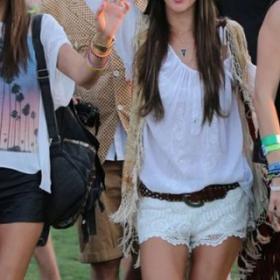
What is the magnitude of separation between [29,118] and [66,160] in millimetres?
253

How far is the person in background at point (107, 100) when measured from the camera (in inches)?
226

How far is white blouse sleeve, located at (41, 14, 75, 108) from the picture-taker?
189 inches

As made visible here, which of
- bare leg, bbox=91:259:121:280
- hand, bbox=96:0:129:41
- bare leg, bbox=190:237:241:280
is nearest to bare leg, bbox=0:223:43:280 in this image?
bare leg, bbox=190:237:241:280

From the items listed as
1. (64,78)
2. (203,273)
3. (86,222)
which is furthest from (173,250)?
(64,78)

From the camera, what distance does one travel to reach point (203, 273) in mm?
4863

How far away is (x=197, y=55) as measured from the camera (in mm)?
4996

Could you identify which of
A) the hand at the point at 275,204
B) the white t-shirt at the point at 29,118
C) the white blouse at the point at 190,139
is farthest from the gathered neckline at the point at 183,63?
the hand at the point at 275,204

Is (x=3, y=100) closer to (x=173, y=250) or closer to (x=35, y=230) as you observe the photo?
(x=35, y=230)

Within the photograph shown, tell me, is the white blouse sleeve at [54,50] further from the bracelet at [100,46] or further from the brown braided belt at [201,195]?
the brown braided belt at [201,195]

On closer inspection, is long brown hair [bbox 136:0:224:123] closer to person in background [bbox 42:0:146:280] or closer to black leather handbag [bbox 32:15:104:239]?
black leather handbag [bbox 32:15:104:239]

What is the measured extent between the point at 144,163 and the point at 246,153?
1.55 ft

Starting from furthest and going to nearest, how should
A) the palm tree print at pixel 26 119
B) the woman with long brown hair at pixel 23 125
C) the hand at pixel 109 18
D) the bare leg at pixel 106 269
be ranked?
the bare leg at pixel 106 269
the palm tree print at pixel 26 119
the woman with long brown hair at pixel 23 125
the hand at pixel 109 18

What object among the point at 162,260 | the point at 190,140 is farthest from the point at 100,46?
the point at 162,260

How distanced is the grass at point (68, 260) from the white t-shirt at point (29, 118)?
2516 millimetres
